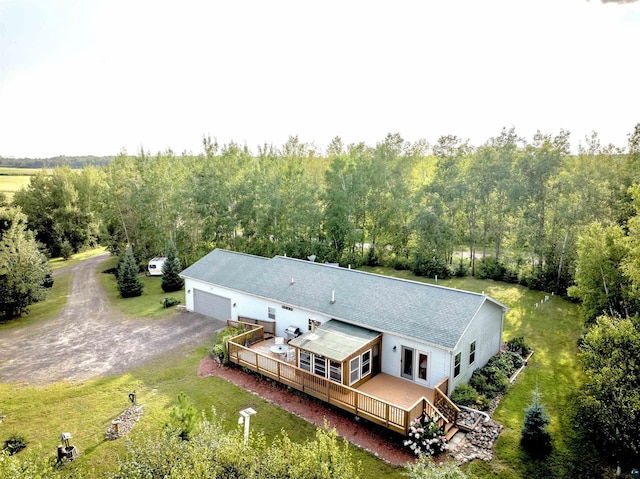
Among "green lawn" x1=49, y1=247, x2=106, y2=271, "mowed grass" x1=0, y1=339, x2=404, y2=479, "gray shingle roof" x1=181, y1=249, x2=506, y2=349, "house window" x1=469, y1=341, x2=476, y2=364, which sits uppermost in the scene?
"gray shingle roof" x1=181, y1=249, x2=506, y2=349

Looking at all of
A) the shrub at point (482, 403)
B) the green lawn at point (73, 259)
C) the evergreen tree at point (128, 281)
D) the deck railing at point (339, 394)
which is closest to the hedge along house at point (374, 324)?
the deck railing at point (339, 394)

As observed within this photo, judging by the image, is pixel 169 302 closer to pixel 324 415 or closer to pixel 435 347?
pixel 324 415

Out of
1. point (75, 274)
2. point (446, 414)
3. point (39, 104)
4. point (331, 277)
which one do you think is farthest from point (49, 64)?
point (446, 414)

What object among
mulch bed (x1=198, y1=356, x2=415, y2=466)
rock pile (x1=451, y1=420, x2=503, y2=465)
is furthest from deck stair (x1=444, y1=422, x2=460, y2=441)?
mulch bed (x1=198, y1=356, x2=415, y2=466)

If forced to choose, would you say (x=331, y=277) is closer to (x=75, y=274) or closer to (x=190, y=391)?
(x=190, y=391)

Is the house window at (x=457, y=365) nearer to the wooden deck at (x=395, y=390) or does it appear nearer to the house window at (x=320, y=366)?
the wooden deck at (x=395, y=390)

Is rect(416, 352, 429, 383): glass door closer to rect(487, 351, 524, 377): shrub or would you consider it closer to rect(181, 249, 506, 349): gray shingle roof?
rect(181, 249, 506, 349): gray shingle roof
